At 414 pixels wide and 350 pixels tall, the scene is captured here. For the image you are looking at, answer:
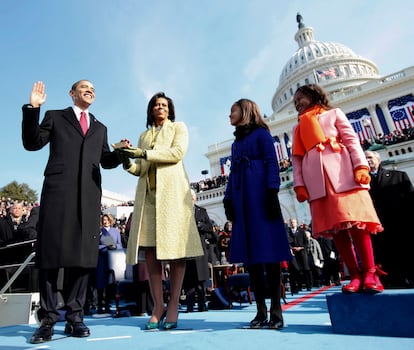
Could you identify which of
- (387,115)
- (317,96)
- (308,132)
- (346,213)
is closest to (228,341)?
(346,213)

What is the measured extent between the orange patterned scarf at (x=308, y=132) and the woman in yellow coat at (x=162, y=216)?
39.8 inches

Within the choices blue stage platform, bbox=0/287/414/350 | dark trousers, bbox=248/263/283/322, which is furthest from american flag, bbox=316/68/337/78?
blue stage platform, bbox=0/287/414/350

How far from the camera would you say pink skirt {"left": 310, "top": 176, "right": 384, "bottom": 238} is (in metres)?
1.93

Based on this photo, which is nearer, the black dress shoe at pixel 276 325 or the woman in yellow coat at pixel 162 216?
the black dress shoe at pixel 276 325

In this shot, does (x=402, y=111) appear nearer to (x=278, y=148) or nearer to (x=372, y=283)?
(x=278, y=148)

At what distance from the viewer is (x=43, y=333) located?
6.62 ft

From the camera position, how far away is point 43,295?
2.14 m

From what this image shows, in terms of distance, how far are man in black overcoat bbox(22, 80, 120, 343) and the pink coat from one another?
5.68 ft

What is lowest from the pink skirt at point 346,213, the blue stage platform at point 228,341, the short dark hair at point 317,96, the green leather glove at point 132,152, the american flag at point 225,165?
the blue stage platform at point 228,341

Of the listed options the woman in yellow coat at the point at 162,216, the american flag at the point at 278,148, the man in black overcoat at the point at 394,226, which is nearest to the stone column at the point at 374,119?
the american flag at the point at 278,148

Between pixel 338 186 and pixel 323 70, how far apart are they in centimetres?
6015

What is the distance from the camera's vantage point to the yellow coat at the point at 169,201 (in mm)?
2301

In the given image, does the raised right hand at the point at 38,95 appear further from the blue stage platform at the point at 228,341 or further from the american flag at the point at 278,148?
the american flag at the point at 278,148

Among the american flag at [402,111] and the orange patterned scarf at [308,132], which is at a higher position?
the american flag at [402,111]
